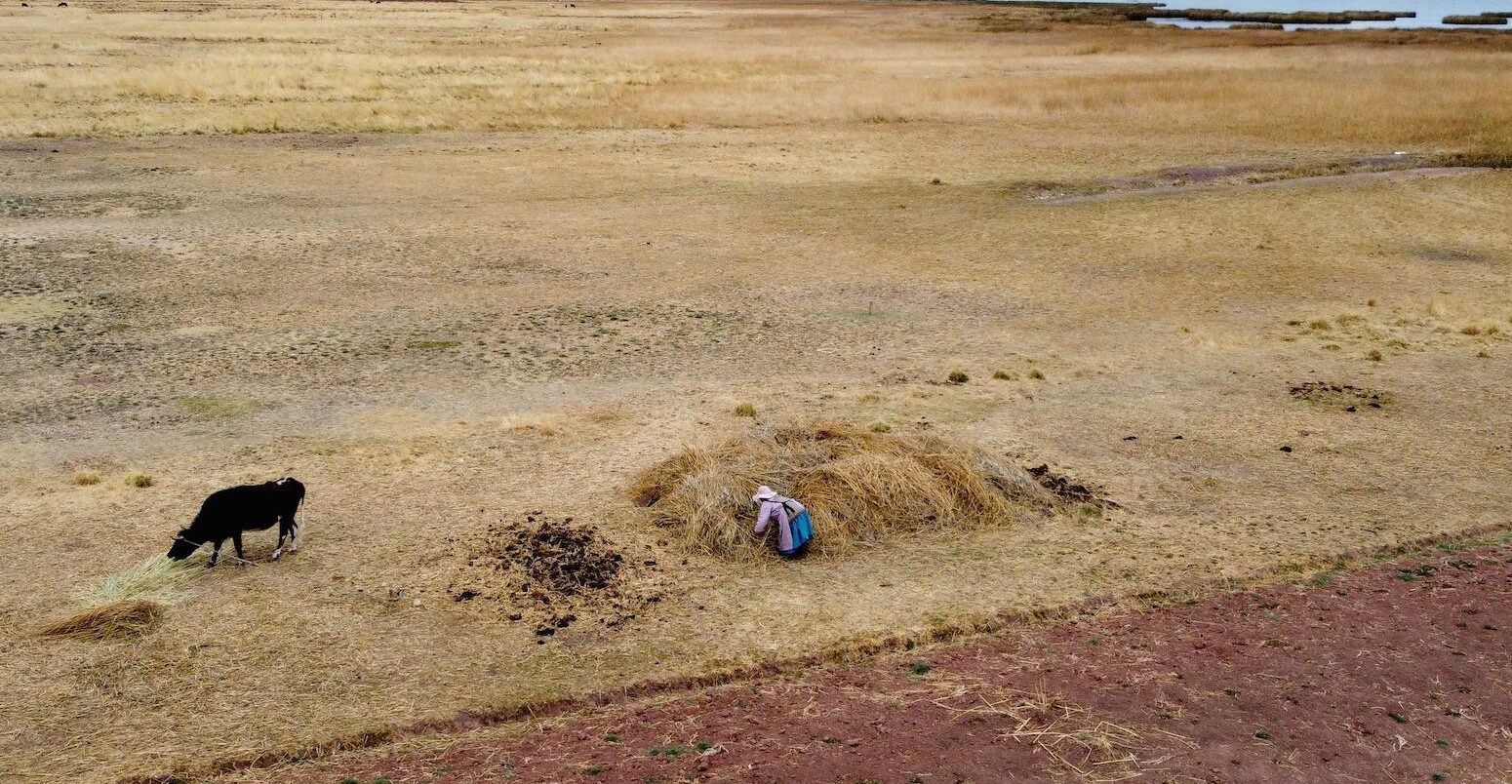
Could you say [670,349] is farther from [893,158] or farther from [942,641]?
[893,158]

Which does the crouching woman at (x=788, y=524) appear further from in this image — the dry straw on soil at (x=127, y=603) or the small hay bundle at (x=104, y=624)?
the small hay bundle at (x=104, y=624)

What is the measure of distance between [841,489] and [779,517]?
2.32 feet

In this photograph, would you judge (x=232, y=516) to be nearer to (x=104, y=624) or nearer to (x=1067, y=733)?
(x=104, y=624)

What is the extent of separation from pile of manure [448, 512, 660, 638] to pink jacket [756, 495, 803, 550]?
861mm

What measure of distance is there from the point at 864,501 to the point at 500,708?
354cm

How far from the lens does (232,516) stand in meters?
8.56

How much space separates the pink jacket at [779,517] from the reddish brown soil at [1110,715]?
1.64m


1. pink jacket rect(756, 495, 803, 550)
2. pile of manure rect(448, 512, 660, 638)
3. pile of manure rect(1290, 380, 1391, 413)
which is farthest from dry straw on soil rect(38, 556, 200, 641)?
pile of manure rect(1290, 380, 1391, 413)

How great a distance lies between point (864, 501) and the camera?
9.62 m

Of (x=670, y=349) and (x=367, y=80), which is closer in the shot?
(x=670, y=349)

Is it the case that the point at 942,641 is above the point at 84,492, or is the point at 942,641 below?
below

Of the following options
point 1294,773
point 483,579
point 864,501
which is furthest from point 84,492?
point 1294,773

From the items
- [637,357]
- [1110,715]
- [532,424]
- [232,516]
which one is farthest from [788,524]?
[637,357]

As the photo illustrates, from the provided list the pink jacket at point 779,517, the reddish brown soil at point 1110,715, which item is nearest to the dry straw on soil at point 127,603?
the reddish brown soil at point 1110,715
